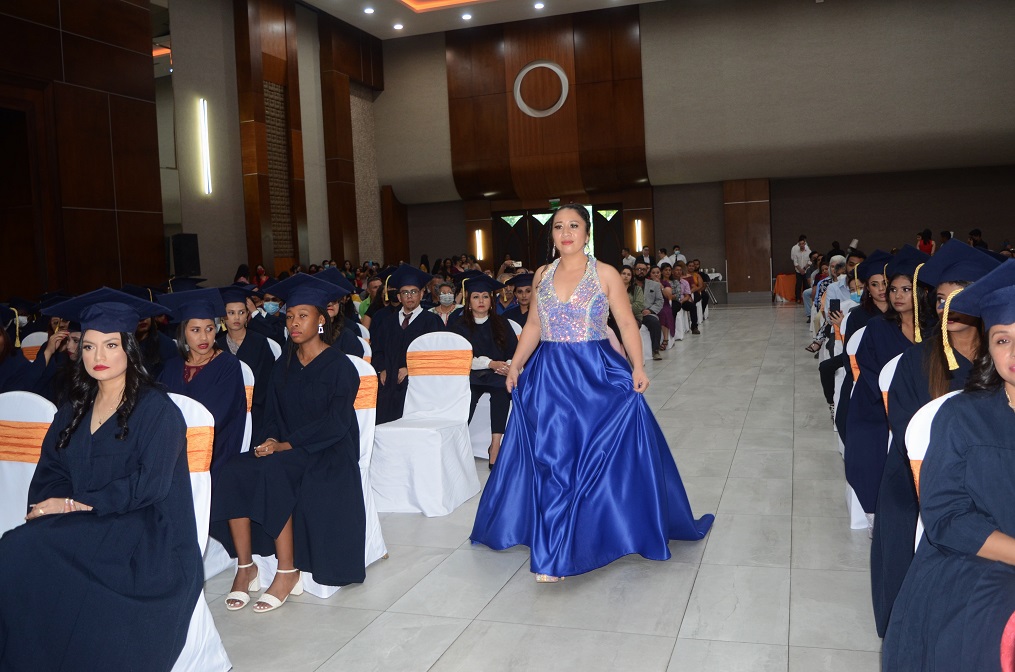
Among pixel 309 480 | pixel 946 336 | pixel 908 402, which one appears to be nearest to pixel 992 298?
pixel 946 336

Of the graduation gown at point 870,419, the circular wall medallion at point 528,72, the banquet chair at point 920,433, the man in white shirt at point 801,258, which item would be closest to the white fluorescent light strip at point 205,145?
the circular wall medallion at point 528,72

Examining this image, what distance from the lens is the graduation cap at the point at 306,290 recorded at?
13.2 feet

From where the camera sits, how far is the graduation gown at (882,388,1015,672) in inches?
74.7

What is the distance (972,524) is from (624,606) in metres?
1.90

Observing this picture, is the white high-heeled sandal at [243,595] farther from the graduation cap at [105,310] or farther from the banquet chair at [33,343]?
the banquet chair at [33,343]

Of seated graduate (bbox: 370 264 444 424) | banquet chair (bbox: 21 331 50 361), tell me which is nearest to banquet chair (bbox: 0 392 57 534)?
seated graduate (bbox: 370 264 444 424)

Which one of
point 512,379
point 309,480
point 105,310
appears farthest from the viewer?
point 512,379

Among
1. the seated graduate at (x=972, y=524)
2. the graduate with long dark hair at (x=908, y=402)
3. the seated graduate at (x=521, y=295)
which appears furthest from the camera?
the seated graduate at (x=521, y=295)

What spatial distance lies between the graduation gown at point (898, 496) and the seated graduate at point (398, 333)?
161 inches

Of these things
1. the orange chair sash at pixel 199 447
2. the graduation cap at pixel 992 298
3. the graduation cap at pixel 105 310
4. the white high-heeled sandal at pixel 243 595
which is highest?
the graduation cap at pixel 105 310

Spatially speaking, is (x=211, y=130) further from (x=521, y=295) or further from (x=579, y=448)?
(x=579, y=448)

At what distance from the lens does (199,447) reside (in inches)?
123

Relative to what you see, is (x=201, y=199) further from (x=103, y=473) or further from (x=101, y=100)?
(x=103, y=473)

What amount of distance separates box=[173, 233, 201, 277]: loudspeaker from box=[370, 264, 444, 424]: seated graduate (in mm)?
7170
